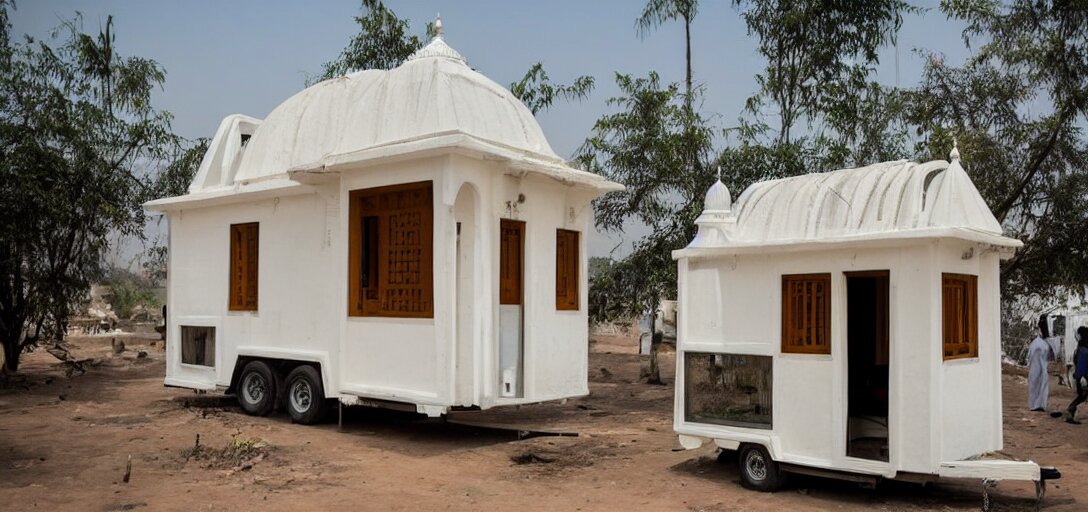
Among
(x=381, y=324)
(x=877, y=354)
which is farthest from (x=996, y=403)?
(x=381, y=324)

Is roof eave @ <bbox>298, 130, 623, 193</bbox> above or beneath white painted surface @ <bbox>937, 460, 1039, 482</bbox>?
above

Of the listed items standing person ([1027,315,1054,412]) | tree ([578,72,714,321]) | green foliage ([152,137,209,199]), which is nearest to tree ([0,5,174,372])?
green foliage ([152,137,209,199])

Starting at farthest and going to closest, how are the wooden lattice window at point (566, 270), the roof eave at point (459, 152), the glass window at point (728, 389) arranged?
the wooden lattice window at point (566, 270) → the roof eave at point (459, 152) → the glass window at point (728, 389)

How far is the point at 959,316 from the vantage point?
308 inches

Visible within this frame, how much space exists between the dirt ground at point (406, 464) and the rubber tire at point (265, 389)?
0.22 m

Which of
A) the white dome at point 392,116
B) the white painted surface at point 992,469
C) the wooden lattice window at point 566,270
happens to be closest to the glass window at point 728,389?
the white painted surface at point 992,469

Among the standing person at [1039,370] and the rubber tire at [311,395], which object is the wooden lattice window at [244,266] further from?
the standing person at [1039,370]

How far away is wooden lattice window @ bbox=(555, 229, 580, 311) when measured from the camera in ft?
40.0

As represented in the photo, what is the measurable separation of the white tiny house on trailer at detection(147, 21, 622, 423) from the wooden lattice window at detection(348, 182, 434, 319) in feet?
0.07

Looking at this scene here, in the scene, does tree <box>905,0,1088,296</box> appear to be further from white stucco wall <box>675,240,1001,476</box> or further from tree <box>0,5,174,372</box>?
tree <box>0,5,174,372</box>

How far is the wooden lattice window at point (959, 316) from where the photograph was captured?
25.0 ft

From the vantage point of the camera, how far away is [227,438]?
11.1m

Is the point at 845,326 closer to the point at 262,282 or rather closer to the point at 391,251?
the point at 391,251

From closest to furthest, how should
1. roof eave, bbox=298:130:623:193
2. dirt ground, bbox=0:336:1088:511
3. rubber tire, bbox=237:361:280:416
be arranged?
1. dirt ground, bbox=0:336:1088:511
2. roof eave, bbox=298:130:623:193
3. rubber tire, bbox=237:361:280:416
